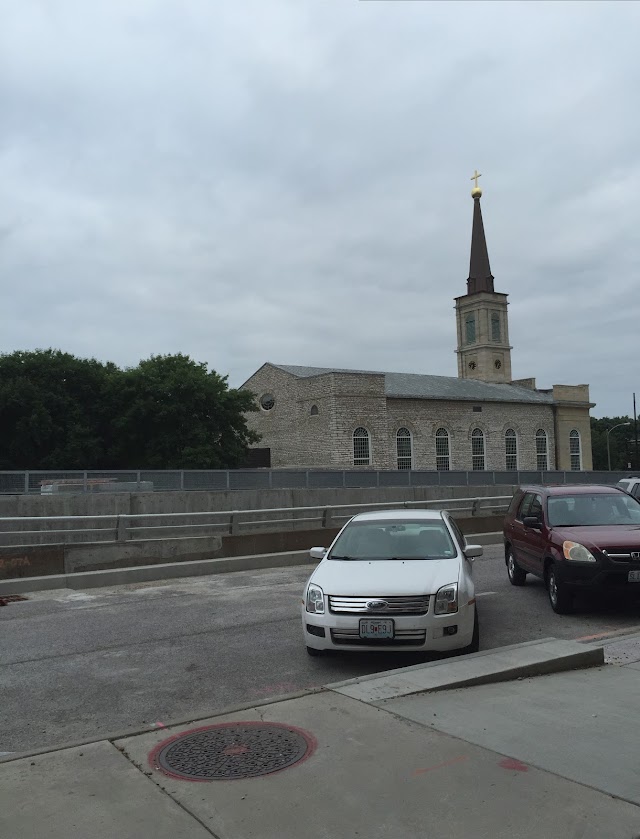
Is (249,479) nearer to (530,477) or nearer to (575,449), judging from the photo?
(530,477)

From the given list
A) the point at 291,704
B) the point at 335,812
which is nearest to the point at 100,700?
the point at 291,704

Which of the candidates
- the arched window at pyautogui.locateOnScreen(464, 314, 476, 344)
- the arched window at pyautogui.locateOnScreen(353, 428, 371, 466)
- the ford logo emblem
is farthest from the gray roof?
the ford logo emblem

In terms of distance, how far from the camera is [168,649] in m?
8.17

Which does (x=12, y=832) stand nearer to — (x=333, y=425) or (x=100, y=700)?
(x=100, y=700)

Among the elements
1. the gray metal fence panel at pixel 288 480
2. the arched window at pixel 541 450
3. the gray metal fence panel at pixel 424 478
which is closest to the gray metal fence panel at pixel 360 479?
the gray metal fence panel at pixel 288 480

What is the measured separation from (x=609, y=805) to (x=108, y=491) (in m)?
27.5

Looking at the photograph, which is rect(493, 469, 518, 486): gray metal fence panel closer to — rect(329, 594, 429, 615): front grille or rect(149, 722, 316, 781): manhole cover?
rect(329, 594, 429, 615): front grille

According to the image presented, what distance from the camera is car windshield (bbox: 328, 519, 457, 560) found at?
8430mm

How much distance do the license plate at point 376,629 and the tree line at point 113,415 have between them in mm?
44537

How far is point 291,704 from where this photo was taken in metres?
5.79

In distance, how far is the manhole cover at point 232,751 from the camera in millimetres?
4527

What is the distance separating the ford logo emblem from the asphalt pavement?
62cm

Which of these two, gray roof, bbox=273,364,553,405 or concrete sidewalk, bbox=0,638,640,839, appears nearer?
concrete sidewalk, bbox=0,638,640,839

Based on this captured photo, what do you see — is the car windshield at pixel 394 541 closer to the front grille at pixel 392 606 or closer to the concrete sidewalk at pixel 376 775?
the front grille at pixel 392 606
